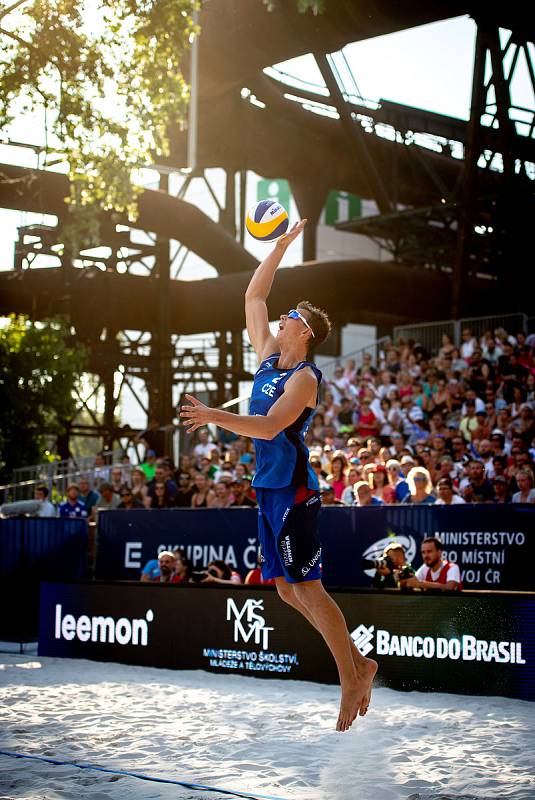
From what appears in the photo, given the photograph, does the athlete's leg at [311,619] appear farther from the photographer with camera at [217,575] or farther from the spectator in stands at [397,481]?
the spectator in stands at [397,481]

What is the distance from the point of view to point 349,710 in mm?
5523

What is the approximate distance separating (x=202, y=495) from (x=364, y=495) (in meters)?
3.09

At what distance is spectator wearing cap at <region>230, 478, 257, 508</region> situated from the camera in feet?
43.6

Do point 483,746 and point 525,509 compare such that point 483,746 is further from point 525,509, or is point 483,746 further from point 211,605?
point 525,509

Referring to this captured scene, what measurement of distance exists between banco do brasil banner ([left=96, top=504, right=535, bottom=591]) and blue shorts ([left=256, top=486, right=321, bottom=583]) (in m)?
5.90

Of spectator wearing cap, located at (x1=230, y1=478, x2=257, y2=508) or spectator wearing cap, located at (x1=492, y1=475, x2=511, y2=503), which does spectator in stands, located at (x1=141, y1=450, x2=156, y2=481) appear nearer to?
spectator wearing cap, located at (x1=230, y1=478, x2=257, y2=508)

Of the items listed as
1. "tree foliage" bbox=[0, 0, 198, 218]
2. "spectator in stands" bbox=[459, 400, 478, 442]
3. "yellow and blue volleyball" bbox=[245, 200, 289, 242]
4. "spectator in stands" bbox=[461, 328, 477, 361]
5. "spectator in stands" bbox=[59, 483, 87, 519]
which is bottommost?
"spectator in stands" bbox=[59, 483, 87, 519]

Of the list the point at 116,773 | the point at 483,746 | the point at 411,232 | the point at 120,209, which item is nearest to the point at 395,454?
the point at 120,209

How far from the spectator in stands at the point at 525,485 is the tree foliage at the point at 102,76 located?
6.53m

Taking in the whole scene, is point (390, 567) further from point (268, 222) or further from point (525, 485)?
Answer: point (268, 222)

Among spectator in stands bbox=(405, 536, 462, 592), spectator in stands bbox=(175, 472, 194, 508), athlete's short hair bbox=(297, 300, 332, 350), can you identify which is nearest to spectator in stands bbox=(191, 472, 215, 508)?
spectator in stands bbox=(175, 472, 194, 508)

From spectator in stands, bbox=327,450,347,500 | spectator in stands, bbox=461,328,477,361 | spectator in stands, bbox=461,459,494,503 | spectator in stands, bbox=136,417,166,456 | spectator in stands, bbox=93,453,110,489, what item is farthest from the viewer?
spectator in stands, bbox=136,417,166,456

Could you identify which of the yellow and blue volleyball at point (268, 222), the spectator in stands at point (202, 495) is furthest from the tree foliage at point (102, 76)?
the yellow and blue volleyball at point (268, 222)

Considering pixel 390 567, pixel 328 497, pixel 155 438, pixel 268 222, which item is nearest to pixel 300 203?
pixel 155 438
